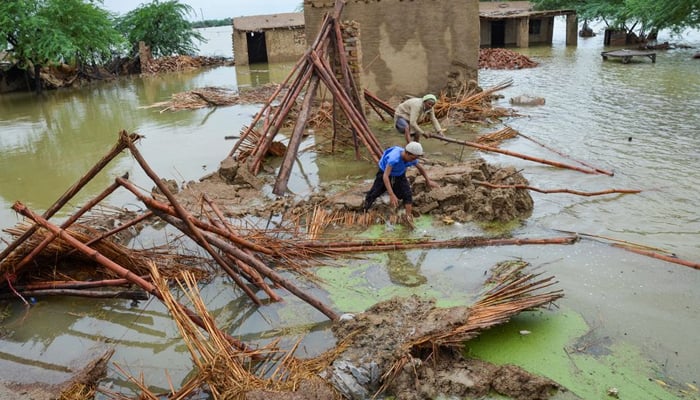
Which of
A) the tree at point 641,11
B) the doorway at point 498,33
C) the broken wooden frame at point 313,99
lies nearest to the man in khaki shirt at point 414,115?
the broken wooden frame at point 313,99

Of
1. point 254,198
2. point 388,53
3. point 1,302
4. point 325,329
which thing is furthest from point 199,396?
point 388,53

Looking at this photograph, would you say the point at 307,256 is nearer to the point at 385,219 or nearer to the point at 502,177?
the point at 385,219

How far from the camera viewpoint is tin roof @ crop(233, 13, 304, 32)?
27516 millimetres

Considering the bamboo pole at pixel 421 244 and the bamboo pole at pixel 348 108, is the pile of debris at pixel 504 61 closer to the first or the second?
the bamboo pole at pixel 348 108

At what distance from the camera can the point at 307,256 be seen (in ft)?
18.6

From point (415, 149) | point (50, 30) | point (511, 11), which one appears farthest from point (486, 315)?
point (511, 11)

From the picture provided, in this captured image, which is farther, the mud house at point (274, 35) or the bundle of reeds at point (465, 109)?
the mud house at point (274, 35)

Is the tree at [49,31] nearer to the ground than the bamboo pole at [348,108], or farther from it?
farther from it

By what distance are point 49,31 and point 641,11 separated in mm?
22448

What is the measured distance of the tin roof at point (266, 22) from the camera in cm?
2752

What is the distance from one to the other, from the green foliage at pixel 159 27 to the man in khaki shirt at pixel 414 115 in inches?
952

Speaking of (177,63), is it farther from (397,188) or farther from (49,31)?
(397,188)

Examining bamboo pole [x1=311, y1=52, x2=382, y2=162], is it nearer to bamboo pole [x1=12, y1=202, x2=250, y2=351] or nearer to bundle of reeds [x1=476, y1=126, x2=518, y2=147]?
bundle of reeds [x1=476, y1=126, x2=518, y2=147]

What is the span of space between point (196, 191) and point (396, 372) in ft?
16.1
